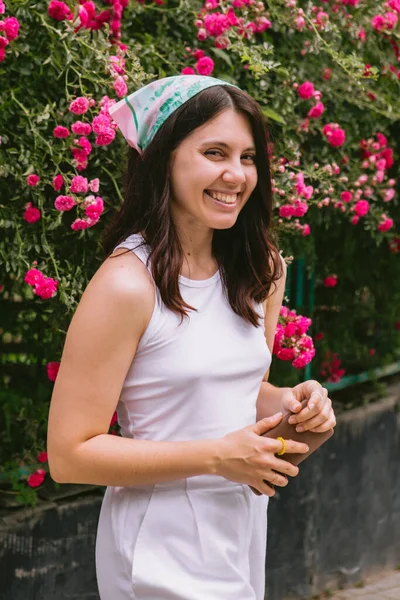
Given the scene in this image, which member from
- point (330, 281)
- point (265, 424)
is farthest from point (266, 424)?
point (330, 281)

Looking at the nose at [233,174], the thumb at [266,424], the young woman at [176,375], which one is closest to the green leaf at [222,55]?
the young woman at [176,375]

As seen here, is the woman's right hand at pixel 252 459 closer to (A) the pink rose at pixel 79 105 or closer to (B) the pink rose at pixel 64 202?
(B) the pink rose at pixel 64 202

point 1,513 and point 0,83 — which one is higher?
point 0,83

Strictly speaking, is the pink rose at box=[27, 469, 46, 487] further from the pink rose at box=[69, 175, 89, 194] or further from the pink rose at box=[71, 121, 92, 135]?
the pink rose at box=[71, 121, 92, 135]

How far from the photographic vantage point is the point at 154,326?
208 centimetres

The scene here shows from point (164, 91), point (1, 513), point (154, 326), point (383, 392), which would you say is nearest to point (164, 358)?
point (154, 326)

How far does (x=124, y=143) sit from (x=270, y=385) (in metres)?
1.03

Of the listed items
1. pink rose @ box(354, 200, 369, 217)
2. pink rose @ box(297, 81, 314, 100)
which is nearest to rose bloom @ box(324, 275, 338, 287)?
pink rose @ box(354, 200, 369, 217)

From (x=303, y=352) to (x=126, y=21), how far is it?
1.30m

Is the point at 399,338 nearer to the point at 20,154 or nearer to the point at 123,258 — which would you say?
the point at 20,154

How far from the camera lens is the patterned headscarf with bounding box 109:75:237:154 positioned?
218 centimetres

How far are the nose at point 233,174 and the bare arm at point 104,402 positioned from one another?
304mm

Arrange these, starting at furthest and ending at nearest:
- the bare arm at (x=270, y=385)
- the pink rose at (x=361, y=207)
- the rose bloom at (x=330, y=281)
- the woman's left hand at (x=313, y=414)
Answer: the rose bloom at (x=330, y=281) → the pink rose at (x=361, y=207) → the bare arm at (x=270, y=385) → the woman's left hand at (x=313, y=414)

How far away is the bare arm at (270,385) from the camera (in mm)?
2408
